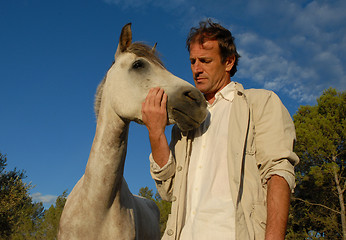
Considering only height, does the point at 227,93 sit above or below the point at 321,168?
below

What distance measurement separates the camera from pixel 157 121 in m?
2.40

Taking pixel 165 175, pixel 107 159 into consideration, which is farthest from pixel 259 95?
pixel 107 159

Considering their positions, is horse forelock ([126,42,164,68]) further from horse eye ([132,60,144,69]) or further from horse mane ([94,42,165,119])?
horse eye ([132,60,144,69])

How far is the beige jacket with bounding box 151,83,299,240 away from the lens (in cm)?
194

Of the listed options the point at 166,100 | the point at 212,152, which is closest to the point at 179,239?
the point at 212,152

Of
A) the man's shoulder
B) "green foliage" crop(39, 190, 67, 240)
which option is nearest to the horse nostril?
the man's shoulder

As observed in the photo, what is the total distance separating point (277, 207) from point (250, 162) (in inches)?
14.7

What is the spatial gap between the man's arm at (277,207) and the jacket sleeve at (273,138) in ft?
0.16

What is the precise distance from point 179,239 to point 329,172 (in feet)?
59.7

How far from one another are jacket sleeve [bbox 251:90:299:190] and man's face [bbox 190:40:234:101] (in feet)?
1.36

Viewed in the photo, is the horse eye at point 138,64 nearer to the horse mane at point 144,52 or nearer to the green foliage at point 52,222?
the horse mane at point 144,52

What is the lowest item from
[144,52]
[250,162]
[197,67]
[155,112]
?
[250,162]

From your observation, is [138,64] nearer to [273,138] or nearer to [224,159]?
[224,159]

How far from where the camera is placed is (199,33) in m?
2.74
